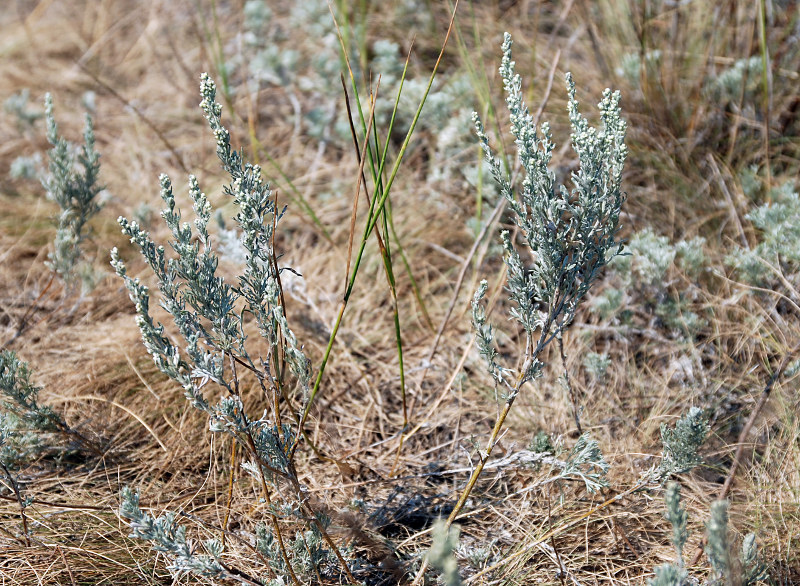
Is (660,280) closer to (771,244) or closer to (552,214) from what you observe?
(771,244)

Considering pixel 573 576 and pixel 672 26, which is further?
pixel 672 26

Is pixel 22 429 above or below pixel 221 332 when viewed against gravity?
below

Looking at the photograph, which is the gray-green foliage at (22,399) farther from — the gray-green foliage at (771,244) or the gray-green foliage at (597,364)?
the gray-green foliage at (771,244)

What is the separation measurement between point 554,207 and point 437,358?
1025 millimetres

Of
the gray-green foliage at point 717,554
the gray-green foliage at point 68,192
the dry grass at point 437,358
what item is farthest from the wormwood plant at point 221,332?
the gray-green foliage at point 68,192

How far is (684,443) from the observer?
1.65 m

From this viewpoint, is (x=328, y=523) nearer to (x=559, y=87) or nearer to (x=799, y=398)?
(x=799, y=398)

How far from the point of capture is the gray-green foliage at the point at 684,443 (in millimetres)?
1625

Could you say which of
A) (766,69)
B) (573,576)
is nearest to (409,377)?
(573,576)

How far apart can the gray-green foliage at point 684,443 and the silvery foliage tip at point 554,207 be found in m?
0.37

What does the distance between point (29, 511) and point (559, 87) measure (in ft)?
8.91

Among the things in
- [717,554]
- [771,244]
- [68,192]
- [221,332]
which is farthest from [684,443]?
[68,192]

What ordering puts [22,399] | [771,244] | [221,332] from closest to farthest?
1. [221,332]
2. [22,399]
3. [771,244]

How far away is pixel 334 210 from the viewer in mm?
3203
